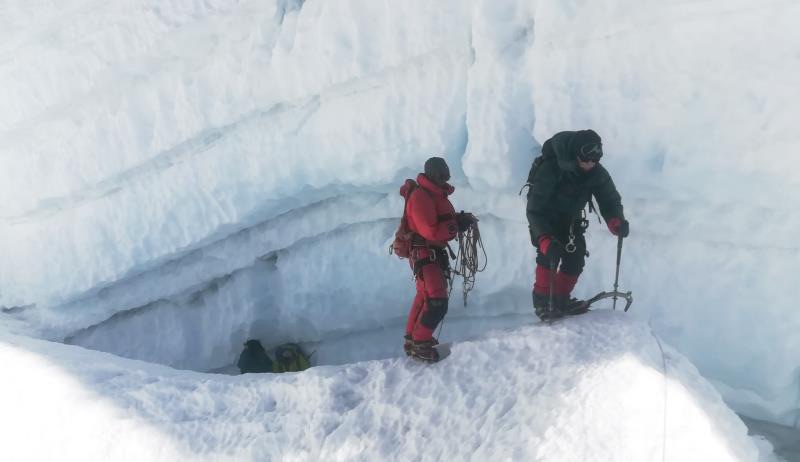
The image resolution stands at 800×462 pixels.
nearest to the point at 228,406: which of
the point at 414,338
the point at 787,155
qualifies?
the point at 414,338

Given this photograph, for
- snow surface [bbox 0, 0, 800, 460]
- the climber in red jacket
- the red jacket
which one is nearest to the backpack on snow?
snow surface [bbox 0, 0, 800, 460]

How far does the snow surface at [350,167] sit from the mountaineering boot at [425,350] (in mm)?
266

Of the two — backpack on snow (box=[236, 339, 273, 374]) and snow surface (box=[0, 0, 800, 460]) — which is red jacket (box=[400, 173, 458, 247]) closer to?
snow surface (box=[0, 0, 800, 460])

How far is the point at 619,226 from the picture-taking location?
3348 millimetres

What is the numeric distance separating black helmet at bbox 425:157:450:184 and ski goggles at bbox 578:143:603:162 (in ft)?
2.36

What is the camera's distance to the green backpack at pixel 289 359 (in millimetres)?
5711

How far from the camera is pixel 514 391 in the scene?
→ 10.3ft

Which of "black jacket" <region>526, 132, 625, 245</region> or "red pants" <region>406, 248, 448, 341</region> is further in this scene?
"red pants" <region>406, 248, 448, 341</region>

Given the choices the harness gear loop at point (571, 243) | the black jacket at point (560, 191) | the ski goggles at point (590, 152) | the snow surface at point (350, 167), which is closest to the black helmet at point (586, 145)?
the ski goggles at point (590, 152)

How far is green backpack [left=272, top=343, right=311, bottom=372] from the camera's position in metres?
5.71

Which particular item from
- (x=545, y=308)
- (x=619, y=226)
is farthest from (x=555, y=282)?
(x=619, y=226)

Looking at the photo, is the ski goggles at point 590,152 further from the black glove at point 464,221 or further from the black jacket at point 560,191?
the black glove at point 464,221

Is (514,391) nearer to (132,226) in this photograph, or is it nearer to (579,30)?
(579,30)

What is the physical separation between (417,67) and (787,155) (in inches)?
97.2
